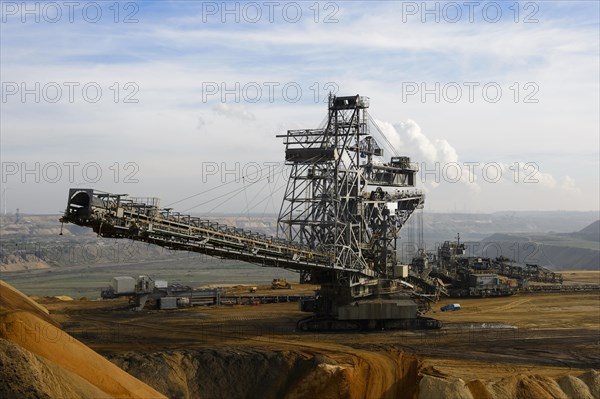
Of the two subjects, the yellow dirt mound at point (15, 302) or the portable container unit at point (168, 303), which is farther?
the portable container unit at point (168, 303)

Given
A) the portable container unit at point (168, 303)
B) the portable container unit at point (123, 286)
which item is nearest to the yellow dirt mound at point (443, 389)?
the portable container unit at point (168, 303)

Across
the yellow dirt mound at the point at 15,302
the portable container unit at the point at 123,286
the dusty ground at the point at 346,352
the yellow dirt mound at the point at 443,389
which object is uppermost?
the yellow dirt mound at the point at 15,302

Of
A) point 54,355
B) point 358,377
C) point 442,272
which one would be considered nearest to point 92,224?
point 54,355

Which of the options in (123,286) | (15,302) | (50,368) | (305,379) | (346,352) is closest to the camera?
(50,368)

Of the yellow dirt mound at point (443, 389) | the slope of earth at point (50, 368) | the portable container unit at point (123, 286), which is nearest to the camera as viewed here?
the slope of earth at point (50, 368)

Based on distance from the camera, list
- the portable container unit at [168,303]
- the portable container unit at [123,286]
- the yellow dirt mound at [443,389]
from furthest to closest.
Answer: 1. the portable container unit at [123,286]
2. the portable container unit at [168,303]
3. the yellow dirt mound at [443,389]

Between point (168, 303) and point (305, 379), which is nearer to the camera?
point (305, 379)

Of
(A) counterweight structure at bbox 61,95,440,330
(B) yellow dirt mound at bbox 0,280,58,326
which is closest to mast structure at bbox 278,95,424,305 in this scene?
(A) counterweight structure at bbox 61,95,440,330

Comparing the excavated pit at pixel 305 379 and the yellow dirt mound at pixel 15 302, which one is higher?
the yellow dirt mound at pixel 15 302

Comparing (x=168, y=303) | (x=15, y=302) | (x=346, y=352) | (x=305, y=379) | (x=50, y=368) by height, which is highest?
(x=15, y=302)

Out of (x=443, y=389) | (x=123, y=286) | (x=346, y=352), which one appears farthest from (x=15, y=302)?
(x=443, y=389)

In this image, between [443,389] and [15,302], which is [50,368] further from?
[15,302]

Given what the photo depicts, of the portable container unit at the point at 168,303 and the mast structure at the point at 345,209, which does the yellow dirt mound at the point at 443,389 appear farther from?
the portable container unit at the point at 168,303
